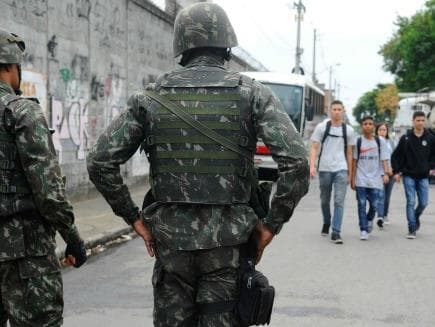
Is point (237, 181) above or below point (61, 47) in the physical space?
below

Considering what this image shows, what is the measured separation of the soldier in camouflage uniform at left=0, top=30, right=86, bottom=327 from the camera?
285 centimetres

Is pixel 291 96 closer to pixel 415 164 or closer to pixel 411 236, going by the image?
pixel 415 164

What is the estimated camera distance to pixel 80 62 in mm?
11242

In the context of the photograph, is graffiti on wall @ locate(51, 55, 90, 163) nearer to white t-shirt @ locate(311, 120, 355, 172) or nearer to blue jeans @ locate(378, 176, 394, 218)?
white t-shirt @ locate(311, 120, 355, 172)

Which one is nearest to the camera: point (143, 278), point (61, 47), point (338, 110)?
point (143, 278)

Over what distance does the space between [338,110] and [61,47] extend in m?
5.18

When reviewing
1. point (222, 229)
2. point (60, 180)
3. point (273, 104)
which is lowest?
point (222, 229)

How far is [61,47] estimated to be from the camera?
10.5 metres

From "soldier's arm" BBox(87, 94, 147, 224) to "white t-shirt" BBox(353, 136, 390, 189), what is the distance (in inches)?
234

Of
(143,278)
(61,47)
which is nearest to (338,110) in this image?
(143,278)

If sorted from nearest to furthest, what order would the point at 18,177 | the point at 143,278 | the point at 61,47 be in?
1. the point at 18,177
2. the point at 143,278
3. the point at 61,47

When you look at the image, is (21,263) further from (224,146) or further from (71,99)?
(71,99)

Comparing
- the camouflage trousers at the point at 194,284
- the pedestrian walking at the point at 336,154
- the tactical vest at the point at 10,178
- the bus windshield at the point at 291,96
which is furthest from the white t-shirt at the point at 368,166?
the bus windshield at the point at 291,96

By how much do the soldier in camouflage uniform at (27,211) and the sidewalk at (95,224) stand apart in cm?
351
